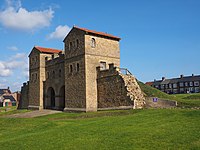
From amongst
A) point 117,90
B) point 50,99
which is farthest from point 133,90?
point 50,99

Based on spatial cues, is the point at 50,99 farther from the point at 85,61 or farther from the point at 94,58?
the point at 94,58

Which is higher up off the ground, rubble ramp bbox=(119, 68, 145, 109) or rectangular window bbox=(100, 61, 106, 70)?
rectangular window bbox=(100, 61, 106, 70)

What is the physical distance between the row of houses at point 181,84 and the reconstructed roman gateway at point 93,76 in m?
67.1

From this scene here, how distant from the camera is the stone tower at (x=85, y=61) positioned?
1132 inches

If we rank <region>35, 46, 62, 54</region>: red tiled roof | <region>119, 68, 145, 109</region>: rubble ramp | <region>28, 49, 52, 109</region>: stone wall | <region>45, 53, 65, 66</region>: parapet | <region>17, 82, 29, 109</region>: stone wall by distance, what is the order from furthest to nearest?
<region>17, 82, 29, 109</region>: stone wall → <region>35, 46, 62, 54</region>: red tiled roof → <region>28, 49, 52, 109</region>: stone wall → <region>45, 53, 65, 66</region>: parapet → <region>119, 68, 145, 109</region>: rubble ramp

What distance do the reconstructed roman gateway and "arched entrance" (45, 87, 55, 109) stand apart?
3032 mm

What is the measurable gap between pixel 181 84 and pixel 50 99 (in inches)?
2692

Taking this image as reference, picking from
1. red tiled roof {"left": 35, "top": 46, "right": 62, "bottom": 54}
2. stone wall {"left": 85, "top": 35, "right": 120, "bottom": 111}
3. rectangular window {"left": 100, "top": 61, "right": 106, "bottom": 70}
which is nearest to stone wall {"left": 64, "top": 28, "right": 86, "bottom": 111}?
stone wall {"left": 85, "top": 35, "right": 120, "bottom": 111}

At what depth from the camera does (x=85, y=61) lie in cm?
2870

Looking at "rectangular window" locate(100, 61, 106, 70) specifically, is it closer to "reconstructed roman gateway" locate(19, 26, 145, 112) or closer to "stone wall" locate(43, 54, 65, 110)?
"reconstructed roman gateway" locate(19, 26, 145, 112)

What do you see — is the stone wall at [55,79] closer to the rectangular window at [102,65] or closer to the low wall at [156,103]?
the rectangular window at [102,65]

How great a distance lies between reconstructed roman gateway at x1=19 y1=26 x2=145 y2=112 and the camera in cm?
2600

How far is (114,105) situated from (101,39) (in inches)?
355

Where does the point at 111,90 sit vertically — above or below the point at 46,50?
below
